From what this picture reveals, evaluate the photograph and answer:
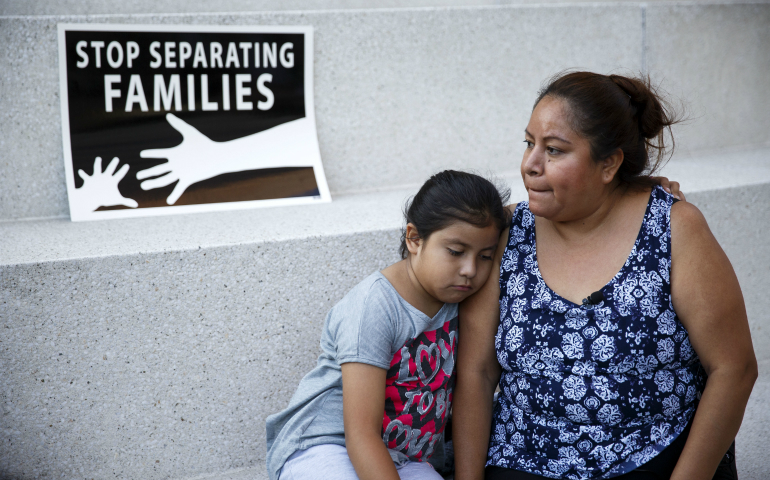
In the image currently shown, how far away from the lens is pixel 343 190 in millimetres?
2453

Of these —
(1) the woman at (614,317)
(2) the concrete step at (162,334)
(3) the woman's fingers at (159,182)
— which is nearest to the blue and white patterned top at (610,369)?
(1) the woman at (614,317)

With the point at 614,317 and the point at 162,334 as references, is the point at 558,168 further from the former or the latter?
the point at 162,334

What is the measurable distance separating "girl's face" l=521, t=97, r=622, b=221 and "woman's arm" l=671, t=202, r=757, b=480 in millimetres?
213

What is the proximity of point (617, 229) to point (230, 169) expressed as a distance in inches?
51.0

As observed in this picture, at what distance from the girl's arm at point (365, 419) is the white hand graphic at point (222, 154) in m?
1.03

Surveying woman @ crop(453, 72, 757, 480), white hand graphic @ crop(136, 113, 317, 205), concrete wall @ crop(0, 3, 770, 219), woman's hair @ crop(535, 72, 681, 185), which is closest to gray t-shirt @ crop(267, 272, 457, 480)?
woman @ crop(453, 72, 757, 480)

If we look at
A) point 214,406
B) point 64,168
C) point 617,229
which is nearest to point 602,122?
point 617,229

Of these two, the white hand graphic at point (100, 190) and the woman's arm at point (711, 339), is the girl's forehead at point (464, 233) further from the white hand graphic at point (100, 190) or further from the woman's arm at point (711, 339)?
the white hand graphic at point (100, 190)

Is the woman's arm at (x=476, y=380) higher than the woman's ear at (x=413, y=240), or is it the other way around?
the woman's ear at (x=413, y=240)

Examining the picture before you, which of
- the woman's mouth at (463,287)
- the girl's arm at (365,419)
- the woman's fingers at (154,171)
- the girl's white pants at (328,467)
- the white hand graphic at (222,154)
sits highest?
the white hand graphic at (222,154)

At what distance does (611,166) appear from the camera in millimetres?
1428

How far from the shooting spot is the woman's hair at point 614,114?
1379 millimetres

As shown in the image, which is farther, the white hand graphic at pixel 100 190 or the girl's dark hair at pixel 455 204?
the white hand graphic at pixel 100 190

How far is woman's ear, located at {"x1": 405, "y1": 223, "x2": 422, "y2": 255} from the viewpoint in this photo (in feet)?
4.96
